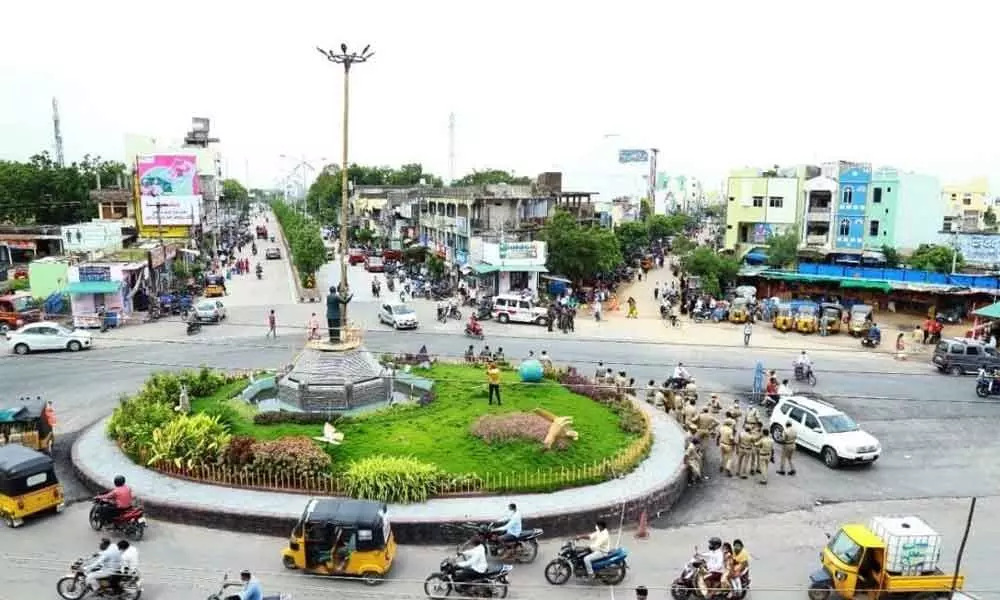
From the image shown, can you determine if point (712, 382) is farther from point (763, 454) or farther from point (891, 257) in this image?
point (891, 257)

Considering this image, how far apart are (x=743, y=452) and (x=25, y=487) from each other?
49.5ft

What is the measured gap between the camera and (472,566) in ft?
37.7

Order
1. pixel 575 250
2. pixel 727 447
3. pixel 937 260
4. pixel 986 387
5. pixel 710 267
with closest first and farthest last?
pixel 727 447 → pixel 986 387 → pixel 575 250 → pixel 710 267 → pixel 937 260

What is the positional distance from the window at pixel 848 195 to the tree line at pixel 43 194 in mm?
63152

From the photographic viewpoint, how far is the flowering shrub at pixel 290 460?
14812 mm

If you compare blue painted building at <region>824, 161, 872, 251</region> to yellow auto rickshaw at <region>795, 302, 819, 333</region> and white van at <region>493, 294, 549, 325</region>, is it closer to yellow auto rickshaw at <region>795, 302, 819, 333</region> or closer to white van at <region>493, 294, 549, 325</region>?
yellow auto rickshaw at <region>795, 302, 819, 333</region>

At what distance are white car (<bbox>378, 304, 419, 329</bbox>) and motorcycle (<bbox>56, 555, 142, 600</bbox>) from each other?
23613 millimetres

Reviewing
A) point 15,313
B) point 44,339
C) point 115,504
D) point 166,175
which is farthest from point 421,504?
point 166,175

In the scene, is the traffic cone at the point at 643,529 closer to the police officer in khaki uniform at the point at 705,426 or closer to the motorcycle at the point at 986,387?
the police officer in khaki uniform at the point at 705,426

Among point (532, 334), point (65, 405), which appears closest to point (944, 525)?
point (532, 334)

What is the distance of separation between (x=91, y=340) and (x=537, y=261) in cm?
2317

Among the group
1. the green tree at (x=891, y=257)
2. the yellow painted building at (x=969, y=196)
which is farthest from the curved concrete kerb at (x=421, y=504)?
the yellow painted building at (x=969, y=196)

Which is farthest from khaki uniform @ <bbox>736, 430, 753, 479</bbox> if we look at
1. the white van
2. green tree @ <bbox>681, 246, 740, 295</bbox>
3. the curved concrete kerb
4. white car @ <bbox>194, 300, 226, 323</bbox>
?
green tree @ <bbox>681, 246, 740, 295</bbox>

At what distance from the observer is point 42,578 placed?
1205 cm
